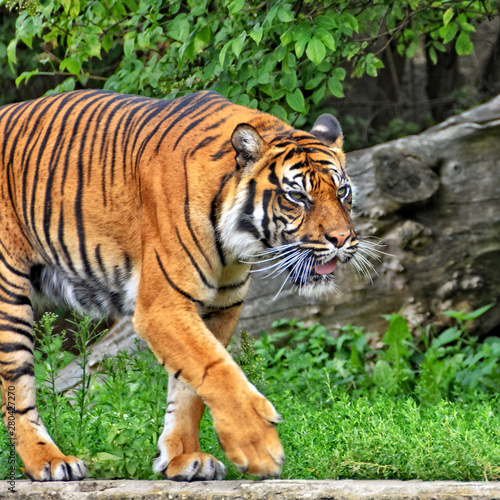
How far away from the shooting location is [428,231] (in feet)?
17.8

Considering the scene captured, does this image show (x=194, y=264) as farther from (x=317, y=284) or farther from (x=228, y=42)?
(x=228, y=42)

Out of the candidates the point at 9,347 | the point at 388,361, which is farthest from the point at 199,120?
the point at 388,361

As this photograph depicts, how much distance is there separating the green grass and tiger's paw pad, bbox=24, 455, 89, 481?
7cm

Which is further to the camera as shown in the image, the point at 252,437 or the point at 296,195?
the point at 296,195

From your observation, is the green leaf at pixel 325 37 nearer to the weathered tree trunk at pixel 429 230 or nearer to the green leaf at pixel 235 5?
the green leaf at pixel 235 5

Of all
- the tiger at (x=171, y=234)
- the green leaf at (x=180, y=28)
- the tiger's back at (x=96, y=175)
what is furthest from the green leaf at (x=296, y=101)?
the tiger's back at (x=96, y=175)

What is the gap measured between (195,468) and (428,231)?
317cm

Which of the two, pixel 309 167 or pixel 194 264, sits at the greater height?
pixel 309 167

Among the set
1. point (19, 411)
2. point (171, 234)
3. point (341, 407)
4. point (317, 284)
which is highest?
point (171, 234)

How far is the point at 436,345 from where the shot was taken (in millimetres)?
5004

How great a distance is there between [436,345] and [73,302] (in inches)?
106

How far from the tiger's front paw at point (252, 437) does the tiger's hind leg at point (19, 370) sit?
94 cm

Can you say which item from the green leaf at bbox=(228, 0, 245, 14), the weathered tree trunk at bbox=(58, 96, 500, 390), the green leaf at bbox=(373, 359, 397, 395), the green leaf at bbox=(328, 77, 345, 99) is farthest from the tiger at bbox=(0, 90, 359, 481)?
the weathered tree trunk at bbox=(58, 96, 500, 390)

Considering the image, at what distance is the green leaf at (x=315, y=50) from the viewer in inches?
142
